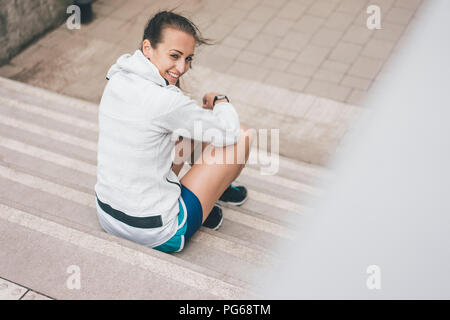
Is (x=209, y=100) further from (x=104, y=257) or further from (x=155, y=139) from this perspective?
(x=104, y=257)

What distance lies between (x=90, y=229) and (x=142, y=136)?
21.6 inches

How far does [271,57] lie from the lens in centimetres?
543

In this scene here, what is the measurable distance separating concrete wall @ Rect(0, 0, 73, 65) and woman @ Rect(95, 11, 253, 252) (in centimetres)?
377

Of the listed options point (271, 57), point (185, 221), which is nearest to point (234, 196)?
point (185, 221)

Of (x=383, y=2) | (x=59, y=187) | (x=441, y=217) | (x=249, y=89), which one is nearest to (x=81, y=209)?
(x=59, y=187)

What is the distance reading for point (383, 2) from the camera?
6160 mm

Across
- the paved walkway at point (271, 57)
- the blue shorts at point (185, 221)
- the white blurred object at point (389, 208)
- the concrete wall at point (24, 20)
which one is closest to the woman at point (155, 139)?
the blue shorts at point (185, 221)

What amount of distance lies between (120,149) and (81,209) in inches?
28.9

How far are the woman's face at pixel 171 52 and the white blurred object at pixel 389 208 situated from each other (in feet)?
3.46

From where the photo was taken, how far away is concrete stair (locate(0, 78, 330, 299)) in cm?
198

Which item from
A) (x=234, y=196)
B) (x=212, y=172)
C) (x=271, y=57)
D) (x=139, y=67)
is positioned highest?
(x=139, y=67)

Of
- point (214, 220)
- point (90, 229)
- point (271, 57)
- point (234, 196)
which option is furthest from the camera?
point (271, 57)

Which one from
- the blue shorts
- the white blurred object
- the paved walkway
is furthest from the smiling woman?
the paved walkway

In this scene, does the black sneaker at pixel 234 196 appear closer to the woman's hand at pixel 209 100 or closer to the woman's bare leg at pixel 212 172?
the woman's bare leg at pixel 212 172
